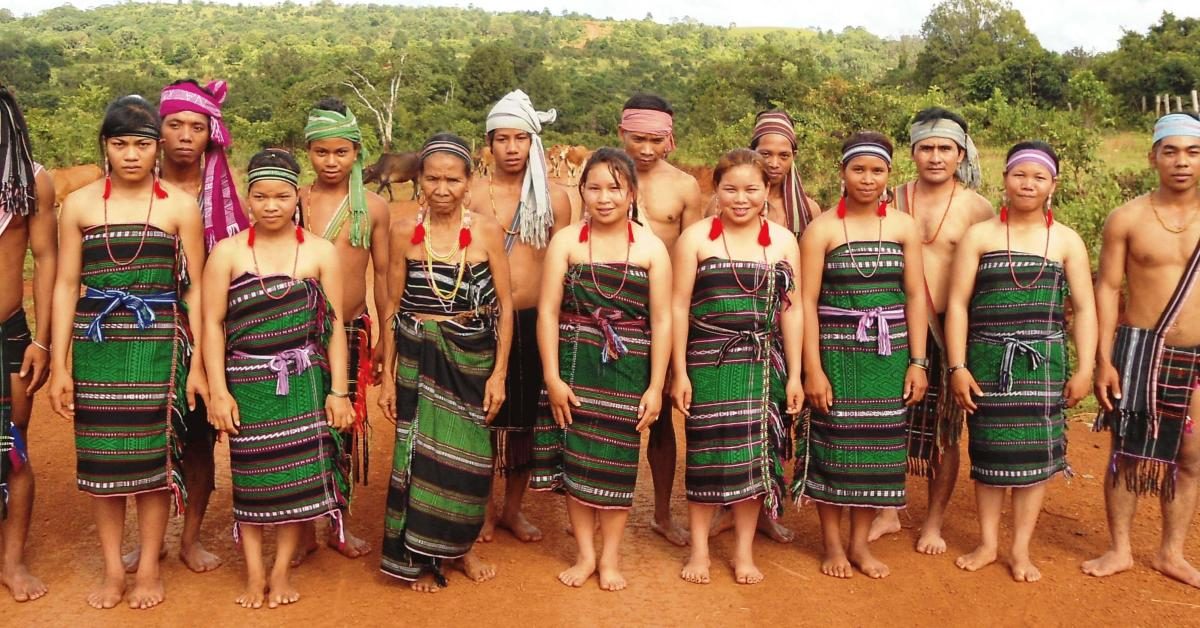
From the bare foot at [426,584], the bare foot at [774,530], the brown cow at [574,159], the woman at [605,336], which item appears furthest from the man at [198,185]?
the brown cow at [574,159]

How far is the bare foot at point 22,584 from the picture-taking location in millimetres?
3822

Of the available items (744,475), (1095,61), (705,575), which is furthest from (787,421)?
(1095,61)

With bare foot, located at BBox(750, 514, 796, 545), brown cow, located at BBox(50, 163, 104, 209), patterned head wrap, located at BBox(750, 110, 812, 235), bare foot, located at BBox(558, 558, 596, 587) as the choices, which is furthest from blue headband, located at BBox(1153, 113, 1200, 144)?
brown cow, located at BBox(50, 163, 104, 209)

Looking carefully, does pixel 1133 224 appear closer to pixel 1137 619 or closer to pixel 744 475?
pixel 1137 619

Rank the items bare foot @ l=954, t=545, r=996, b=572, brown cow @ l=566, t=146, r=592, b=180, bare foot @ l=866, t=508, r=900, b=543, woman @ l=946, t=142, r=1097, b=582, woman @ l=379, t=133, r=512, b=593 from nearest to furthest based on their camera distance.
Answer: woman @ l=379, t=133, r=512, b=593 < woman @ l=946, t=142, r=1097, b=582 < bare foot @ l=954, t=545, r=996, b=572 < bare foot @ l=866, t=508, r=900, b=543 < brown cow @ l=566, t=146, r=592, b=180

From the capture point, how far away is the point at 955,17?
145 feet

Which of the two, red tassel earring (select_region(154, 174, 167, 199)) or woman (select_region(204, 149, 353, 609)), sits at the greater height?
red tassel earring (select_region(154, 174, 167, 199))

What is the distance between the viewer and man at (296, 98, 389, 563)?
13.6ft

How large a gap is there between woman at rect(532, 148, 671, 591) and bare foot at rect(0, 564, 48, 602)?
6.62 ft

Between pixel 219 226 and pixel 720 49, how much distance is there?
69.9m

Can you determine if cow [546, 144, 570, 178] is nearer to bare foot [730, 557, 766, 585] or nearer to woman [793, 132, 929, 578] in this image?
woman [793, 132, 929, 578]

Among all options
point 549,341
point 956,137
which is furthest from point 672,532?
point 956,137

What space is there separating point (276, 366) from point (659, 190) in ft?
5.96

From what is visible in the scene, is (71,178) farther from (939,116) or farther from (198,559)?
(939,116)
